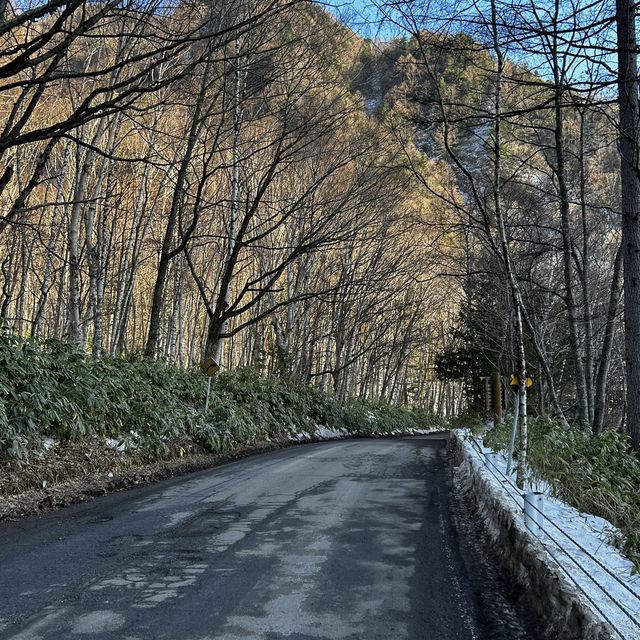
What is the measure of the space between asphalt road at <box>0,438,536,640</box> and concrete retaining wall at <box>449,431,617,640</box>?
1.32ft

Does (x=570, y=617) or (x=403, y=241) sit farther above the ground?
(x=403, y=241)

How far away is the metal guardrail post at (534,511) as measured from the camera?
444 centimetres

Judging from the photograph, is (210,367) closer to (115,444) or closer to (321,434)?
(115,444)

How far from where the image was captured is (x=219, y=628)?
10.9 feet

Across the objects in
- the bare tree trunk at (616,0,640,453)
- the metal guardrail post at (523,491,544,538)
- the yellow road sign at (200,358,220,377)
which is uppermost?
the bare tree trunk at (616,0,640,453)

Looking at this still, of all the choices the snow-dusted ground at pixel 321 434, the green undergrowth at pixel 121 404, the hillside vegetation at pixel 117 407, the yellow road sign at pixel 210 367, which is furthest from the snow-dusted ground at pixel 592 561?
the snow-dusted ground at pixel 321 434

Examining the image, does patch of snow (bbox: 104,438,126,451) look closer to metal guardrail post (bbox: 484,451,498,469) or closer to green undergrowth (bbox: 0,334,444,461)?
green undergrowth (bbox: 0,334,444,461)

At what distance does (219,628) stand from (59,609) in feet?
3.28

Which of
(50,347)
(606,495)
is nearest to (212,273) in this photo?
(50,347)

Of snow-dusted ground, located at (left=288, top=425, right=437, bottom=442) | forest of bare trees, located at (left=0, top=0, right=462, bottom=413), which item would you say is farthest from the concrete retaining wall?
snow-dusted ground, located at (left=288, top=425, right=437, bottom=442)

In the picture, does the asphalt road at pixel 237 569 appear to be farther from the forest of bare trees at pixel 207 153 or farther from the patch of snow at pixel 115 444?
the forest of bare trees at pixel 207 153

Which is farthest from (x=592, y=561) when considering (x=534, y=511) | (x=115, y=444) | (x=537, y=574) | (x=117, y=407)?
(x=117, y=407)

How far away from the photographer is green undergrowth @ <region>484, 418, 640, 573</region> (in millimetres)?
5711

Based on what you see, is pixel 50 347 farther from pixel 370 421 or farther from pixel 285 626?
pixel 370 421
